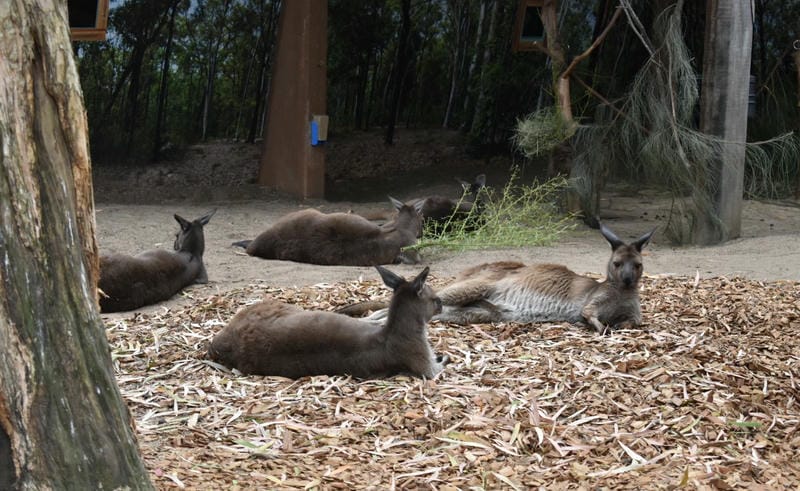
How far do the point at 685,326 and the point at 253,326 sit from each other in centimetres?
324

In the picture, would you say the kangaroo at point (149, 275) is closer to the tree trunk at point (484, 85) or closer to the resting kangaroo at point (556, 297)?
the resting kangaroo at point (556, 297)

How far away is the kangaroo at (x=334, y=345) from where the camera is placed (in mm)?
5656

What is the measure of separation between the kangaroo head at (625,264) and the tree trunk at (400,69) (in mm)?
11963

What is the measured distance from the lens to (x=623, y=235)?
12289 millimetres

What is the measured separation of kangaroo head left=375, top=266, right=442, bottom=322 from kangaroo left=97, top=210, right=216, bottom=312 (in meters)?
2.79

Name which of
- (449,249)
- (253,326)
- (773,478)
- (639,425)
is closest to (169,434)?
(253,326)

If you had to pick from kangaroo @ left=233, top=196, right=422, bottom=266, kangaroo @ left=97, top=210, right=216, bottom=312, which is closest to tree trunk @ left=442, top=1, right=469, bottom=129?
kangaroo @ left=233, top=196, right=422, bottom=266

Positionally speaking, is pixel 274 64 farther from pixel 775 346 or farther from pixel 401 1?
pixel 775 346

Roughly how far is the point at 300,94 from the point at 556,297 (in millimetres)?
9054

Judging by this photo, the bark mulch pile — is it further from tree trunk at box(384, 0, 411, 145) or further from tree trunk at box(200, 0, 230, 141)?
tree trunk at box(384, 0, 411, 145)

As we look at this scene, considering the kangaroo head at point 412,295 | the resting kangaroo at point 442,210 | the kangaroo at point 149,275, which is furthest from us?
the resting kangaroo at point 442,210

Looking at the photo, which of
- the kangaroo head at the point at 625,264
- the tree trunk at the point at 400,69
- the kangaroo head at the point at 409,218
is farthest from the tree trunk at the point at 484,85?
the kangaroo head at the point at 625,264

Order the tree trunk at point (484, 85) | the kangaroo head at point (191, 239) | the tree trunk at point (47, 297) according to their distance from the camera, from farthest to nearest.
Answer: the tree trunk at point (484, 85)
the kangaroo head at point (191, 239)
the tree trunk at point (47, 297)

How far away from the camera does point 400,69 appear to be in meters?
19.0
